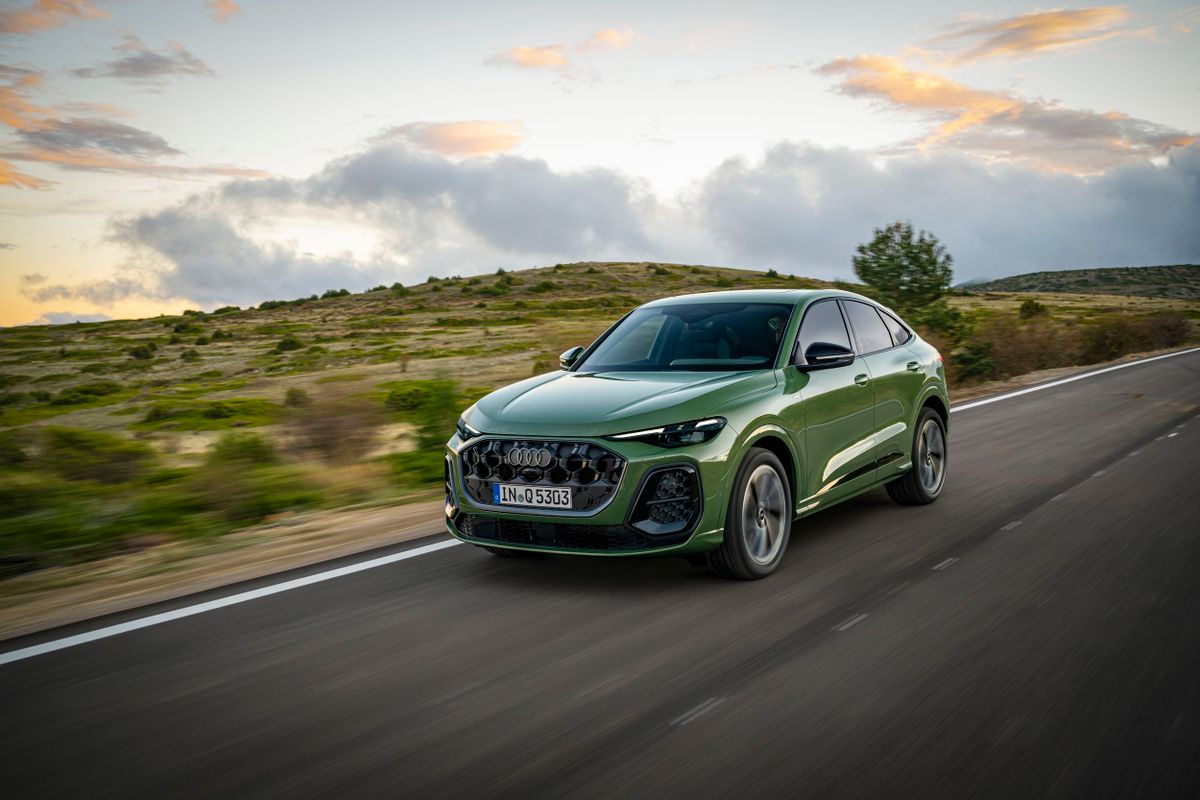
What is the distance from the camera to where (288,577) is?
5.90m

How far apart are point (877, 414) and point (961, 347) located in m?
16.3

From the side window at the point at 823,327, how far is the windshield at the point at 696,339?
0.15m

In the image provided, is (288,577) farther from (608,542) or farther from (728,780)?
(728,780)

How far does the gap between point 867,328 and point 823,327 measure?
77 centimetres

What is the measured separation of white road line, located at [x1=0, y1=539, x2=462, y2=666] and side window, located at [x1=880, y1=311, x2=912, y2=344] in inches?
144

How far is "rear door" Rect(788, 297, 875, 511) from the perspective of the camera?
5984mm

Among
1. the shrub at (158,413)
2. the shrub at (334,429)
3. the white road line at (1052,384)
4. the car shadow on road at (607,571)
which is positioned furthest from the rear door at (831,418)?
the shrub at (158,413)

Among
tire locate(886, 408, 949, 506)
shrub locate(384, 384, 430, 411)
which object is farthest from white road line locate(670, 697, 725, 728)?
shrub locate(384, 384, 430, 411)

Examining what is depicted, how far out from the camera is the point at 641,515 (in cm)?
507

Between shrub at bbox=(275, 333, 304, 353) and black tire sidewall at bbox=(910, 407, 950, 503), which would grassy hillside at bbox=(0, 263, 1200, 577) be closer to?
shrub at bbox=(275, 333, 304, 353)

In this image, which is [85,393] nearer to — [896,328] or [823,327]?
[896,328]

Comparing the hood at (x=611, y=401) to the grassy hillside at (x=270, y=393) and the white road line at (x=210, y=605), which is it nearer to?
the white road line at (x=210, y=605)

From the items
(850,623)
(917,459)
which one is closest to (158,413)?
(917,459)

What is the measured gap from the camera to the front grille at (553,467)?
199 inches
